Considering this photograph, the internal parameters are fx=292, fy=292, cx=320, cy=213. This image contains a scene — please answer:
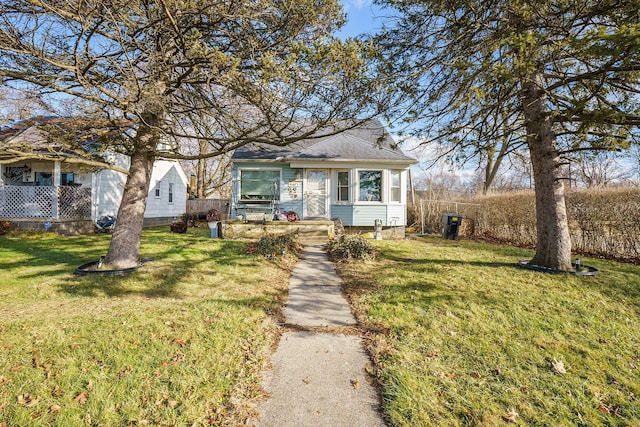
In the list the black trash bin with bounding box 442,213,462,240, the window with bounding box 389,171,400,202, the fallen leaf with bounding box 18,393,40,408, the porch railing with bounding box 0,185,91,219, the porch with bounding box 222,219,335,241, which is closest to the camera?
the fallen leaf with bounding box 18,393,40,408

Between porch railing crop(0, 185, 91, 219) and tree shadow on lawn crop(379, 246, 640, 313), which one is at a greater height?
porch railing crop(0, 185, 91, 219)

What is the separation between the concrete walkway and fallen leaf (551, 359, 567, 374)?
6.19ft

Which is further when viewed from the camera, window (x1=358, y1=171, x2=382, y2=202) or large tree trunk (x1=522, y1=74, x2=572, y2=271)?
window (x1=358, y1=171, x2=382, y2=202)

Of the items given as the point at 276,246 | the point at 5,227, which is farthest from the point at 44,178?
the point at 276,246

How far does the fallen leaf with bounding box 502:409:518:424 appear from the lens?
2273mm

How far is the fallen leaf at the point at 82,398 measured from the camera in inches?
95.4

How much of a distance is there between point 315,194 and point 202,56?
9.24m

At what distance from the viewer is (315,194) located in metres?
13.5

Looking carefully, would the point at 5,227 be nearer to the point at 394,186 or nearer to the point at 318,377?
the point at 318,377

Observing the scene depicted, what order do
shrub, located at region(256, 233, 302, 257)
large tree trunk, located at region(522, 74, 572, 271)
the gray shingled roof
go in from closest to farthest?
large tree trunk, located at region(522, 74, 572, 271)
shrub, located at region(256, 233, 302, 257)
the gray shingled roof

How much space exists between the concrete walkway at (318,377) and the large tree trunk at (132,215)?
4.08 m


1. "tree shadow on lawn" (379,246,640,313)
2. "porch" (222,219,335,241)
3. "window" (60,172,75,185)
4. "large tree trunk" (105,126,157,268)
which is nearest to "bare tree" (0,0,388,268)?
"large tree trunk" (105,126,157,268)

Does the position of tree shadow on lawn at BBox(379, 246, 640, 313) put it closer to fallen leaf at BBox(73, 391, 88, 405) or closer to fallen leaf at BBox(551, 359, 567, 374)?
fallen leaf at BBox(551, 359, 567, 374)

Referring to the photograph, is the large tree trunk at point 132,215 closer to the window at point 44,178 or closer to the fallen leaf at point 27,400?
the fallen leaf at point 27,400
